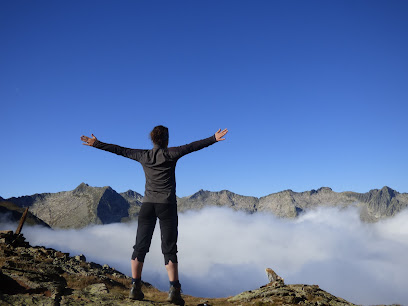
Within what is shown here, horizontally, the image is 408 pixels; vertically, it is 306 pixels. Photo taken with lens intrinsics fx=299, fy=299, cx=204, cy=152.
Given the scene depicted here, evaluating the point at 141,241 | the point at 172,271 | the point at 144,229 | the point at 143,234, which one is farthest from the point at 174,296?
the point at 144,229

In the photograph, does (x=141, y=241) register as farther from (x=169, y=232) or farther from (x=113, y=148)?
(x=113, y=148)

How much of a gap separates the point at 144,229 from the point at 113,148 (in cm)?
239

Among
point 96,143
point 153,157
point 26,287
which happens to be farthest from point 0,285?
point 153,157

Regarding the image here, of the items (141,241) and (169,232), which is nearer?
(169,232)

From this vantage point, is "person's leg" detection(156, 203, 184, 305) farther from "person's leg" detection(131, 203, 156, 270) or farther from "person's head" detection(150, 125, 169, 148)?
"person's head" detection(150, 125, 169, 148)

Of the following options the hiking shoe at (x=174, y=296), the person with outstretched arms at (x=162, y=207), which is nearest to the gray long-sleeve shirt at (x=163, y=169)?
the person with outstretched arms at (x=162, y=207)

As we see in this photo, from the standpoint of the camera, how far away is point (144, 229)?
7766 millimetres

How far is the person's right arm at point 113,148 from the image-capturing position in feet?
27.0

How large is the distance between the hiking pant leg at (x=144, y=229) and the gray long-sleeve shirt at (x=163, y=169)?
0.25 metres

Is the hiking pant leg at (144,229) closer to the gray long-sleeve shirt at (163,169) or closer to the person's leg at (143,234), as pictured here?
the person's leg at (143,234)

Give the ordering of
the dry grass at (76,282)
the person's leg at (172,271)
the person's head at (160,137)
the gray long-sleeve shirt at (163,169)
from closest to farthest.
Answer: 1. the person's leg at (172,271)
2. the gray long-sleeve shirt at (163,169)
3. the person's head at (160,137)
4. the dry grass at (76,282)

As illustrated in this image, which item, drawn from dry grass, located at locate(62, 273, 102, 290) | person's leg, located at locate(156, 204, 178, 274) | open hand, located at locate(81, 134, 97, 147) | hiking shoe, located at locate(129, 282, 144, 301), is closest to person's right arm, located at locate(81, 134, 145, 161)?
open hand, located at locate(81, 134, 97, 147)

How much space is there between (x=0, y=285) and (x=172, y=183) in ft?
19.4

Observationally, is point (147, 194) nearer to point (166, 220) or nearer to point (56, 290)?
point (166, 220)
